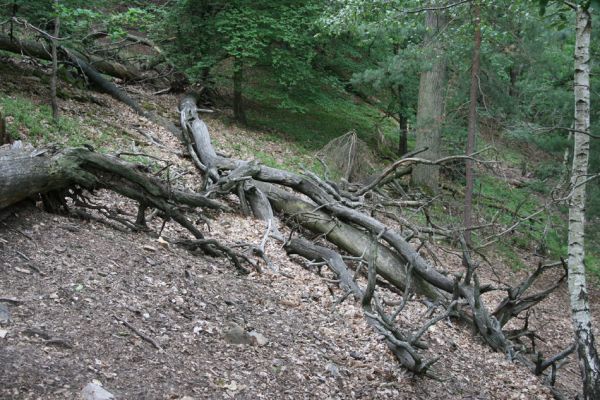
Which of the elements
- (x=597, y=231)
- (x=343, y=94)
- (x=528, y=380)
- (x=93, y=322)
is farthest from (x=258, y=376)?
(x=343, y=94)

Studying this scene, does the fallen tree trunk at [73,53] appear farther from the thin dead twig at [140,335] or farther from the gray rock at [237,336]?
the gray rock at [237,336]

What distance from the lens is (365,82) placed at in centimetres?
1438

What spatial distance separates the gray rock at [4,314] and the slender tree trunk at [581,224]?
5333 millimetres

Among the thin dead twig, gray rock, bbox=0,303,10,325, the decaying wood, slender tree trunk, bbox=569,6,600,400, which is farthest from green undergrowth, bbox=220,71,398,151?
gray rock, bbox=0,303,10,325

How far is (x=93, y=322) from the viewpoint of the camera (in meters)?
4.73

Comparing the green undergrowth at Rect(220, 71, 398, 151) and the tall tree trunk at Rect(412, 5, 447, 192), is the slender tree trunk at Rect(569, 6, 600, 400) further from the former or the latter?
the green undergrowth at Rect(220, 71, 398, 151)

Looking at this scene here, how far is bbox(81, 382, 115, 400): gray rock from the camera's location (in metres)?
3.80

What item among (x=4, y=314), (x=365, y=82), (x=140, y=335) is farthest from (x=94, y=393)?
(x=365, y=82)

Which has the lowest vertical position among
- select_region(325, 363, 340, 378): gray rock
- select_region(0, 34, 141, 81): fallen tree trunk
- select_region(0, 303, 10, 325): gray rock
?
select_region(325, 363, 340, 378): gray rock

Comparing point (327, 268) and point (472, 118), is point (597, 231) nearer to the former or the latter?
point (472, 118)

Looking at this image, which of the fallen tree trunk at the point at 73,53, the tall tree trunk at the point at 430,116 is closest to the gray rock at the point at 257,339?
the fallen tree trunk at the point at 73,53

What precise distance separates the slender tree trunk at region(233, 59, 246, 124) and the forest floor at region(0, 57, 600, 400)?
660 cm

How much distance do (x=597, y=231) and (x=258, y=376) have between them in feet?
32.5

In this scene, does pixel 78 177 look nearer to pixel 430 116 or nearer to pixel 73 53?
pixel 73 53
